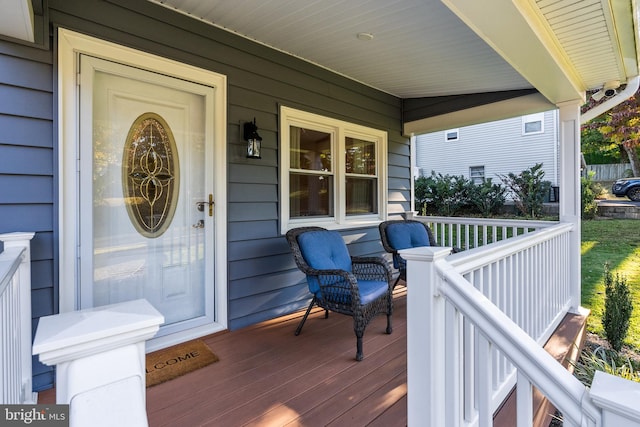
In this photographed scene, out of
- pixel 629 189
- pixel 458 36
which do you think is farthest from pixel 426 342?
pixel 629 189

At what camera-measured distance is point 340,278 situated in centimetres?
283

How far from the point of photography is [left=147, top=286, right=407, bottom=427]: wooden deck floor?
188cm

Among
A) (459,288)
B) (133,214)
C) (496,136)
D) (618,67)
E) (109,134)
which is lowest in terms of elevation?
(459,288)

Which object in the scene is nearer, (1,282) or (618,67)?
(1,282)

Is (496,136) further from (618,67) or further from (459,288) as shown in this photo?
(459,288)

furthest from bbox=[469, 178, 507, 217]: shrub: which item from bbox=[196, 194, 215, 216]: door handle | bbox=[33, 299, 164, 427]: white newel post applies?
bbox=[33, 299, 164, 427]: white newel post

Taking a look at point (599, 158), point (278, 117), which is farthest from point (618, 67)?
point (599, 158)

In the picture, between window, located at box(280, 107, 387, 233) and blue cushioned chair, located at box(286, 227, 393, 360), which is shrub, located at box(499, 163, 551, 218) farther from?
blue cushioned chair, located at box(286, 227, 393, 360)

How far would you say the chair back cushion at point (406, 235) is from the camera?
4168 mm

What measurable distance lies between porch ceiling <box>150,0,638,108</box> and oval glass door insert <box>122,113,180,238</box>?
95 centimetres

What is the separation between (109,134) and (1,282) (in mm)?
1664

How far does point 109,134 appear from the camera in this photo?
8.16 feet

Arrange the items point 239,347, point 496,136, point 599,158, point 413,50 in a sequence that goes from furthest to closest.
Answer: point 599,158 → point 496,136 → point 413,50 → point 239,347

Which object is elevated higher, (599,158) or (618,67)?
(599,158)
